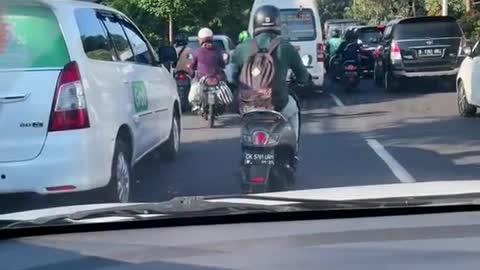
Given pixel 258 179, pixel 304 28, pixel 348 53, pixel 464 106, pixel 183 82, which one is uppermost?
pixel 258 179

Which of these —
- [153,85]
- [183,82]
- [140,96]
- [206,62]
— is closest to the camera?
[140,96]

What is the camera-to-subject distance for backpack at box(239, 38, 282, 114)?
7.37 metres

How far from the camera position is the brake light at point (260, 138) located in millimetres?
7082

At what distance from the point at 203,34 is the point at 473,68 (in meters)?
4.08

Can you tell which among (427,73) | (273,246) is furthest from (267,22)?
(427,73)

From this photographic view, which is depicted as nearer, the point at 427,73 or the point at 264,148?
the point at 264,148

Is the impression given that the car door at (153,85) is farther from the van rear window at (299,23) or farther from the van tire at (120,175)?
the van rear window at (299,23)

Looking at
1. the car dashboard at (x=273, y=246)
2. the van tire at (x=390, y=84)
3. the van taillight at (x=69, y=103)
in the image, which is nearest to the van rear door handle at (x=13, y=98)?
the van taillight at (x=69, y=103)

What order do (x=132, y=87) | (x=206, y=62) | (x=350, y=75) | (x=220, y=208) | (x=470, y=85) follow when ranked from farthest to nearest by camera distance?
1. (x=350, y=75)
2. (x=470, y=85)
3. (x=206, y=62)
4. (x=132, y=87)
5. (x=220, y=208)

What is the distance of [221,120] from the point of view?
1599 centimetres

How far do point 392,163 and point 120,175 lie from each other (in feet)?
12.6

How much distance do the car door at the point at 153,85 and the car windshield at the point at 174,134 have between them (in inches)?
1.0

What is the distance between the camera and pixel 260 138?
23.3 ft

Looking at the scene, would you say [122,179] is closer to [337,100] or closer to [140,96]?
[140,96]
